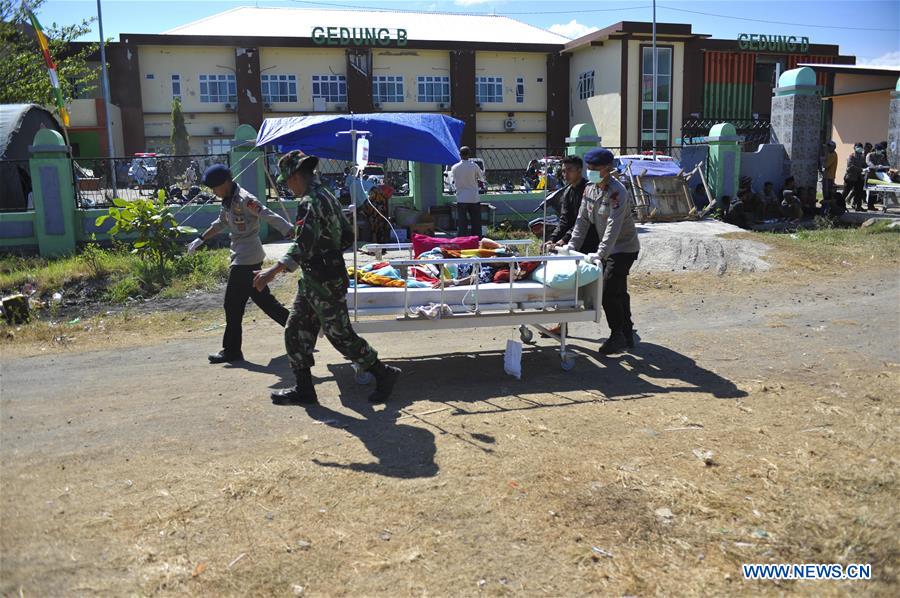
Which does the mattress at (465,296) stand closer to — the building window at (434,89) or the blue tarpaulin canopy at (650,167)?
the blue tarpaulin canopy at (650,167)

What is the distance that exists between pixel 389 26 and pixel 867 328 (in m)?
38.2

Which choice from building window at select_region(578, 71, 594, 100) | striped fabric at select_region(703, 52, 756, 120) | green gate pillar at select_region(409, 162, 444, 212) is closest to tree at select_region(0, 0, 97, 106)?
green gate pillar at select_region(409, 162, 444, 212)

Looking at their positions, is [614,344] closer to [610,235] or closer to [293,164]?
[610,235]

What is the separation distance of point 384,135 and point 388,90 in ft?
109

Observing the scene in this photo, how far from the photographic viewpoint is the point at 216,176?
20.9 feet

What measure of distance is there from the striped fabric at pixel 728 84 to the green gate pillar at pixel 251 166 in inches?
1297

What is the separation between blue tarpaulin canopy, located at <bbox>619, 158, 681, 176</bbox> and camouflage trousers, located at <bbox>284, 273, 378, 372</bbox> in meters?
11.9

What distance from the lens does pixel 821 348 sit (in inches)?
272

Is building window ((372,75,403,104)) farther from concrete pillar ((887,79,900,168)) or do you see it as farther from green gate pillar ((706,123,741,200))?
concrete pillar ((887,79,900,168))

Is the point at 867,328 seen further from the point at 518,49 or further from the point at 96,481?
the point at 518,49

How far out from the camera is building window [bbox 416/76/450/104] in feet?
133

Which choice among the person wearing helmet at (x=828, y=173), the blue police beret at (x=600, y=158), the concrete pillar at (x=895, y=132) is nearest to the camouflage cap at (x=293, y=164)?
the blue police beret at (x=600, y=158)

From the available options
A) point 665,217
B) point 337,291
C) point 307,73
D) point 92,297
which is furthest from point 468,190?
point 307,73

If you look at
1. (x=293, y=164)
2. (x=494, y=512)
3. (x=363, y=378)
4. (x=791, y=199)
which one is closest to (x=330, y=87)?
(x=791, y=199)
